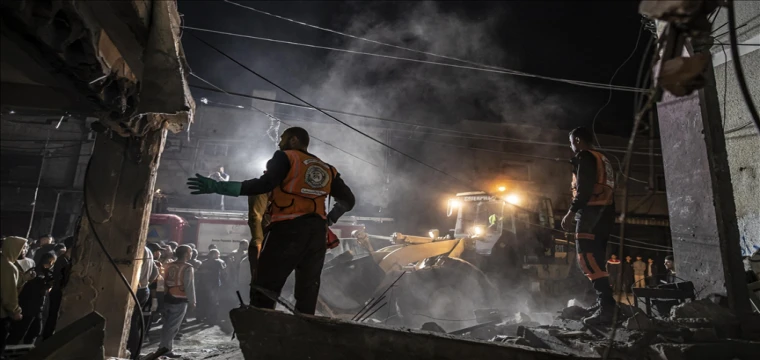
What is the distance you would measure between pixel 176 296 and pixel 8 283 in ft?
7.79

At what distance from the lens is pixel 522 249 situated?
11.5m

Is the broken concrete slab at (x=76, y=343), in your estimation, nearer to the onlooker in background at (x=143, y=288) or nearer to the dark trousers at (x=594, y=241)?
the onlooker in background at (x=143, y=288)

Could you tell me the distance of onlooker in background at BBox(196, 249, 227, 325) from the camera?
10789 mm

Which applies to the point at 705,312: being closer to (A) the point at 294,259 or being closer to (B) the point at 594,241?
(B) the point at 594,241

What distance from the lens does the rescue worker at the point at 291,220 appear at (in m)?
3.29

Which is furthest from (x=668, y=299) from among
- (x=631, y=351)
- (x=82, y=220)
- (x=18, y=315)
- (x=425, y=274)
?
(x=18, y=315)

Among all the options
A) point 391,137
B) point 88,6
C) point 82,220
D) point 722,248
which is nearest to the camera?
point 88,6

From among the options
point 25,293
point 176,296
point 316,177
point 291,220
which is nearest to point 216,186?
point 291,220

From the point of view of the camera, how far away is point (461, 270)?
363 inches

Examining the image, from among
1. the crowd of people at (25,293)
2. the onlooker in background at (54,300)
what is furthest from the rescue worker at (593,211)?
the onlooker in background at (54,300)

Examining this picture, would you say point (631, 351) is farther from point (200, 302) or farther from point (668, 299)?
point (200, 302)

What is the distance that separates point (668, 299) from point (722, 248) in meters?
0.81

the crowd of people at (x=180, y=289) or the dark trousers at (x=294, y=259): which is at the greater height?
the dark trousers at (x=294, y=259)

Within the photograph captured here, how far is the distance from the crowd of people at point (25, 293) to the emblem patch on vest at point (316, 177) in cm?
450
